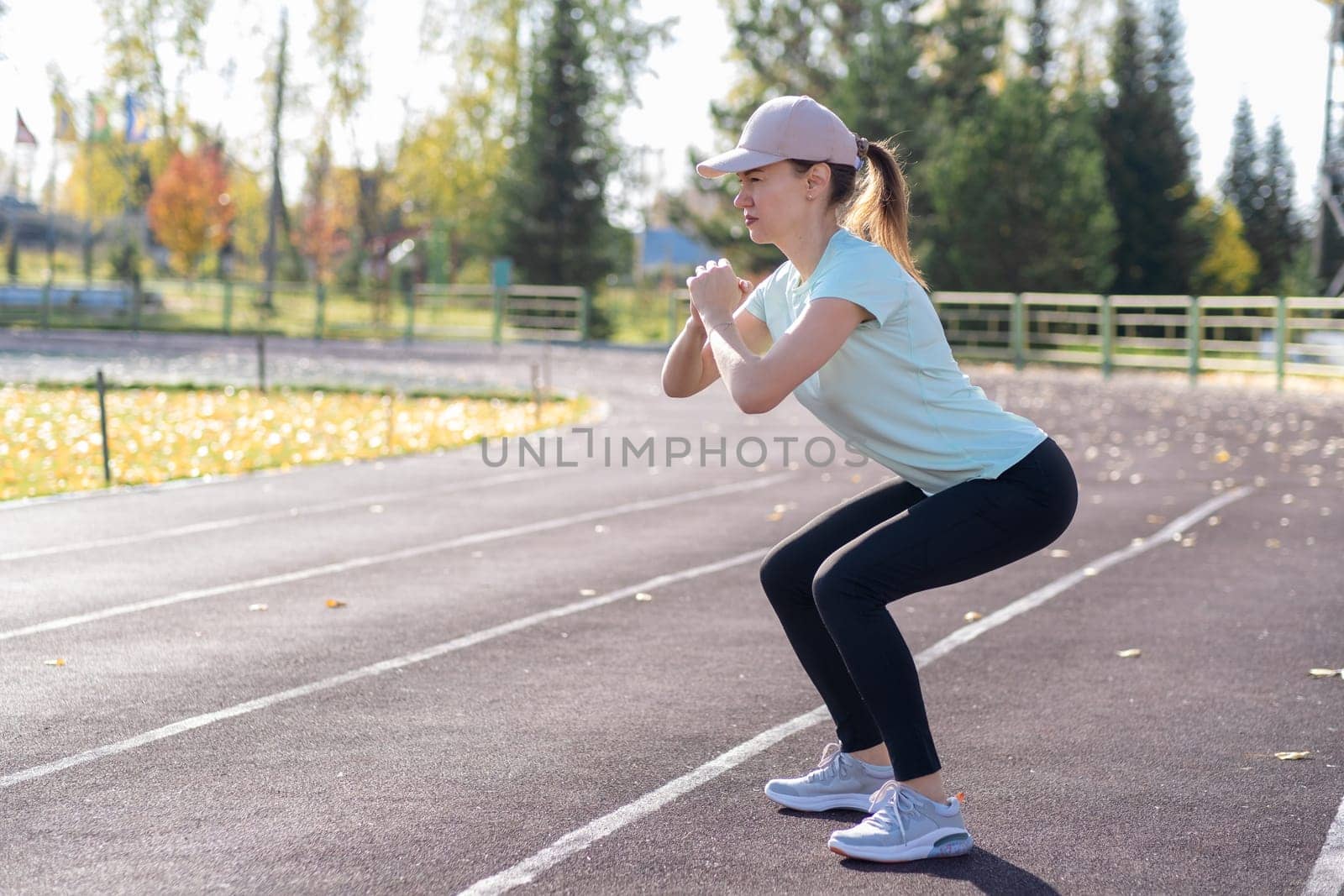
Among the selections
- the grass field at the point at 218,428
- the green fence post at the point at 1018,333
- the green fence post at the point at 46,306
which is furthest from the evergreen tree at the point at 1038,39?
the grass field at the point at 218,428

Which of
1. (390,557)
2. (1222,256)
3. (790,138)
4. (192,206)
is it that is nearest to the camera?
(790,138)

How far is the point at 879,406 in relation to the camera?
3875mm

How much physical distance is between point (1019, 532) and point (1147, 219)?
1946 inches

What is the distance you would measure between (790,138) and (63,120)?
48353 millimetres

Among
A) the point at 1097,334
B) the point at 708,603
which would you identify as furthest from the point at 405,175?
the point at 708,603

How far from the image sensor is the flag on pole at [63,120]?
1800 inches

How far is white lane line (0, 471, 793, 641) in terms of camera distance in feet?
22.9

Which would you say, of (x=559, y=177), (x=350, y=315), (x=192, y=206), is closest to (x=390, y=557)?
(x=559, y=177)

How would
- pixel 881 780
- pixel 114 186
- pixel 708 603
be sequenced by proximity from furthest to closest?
pixel 114 186 → pixel 708 603 → pixel 881 780

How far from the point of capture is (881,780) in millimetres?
4379

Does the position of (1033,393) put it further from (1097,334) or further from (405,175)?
(405,175)

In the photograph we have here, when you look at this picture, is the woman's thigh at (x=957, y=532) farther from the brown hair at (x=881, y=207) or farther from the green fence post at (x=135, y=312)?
the green fence post at (x=135, y=312)

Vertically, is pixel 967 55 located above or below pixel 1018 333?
above

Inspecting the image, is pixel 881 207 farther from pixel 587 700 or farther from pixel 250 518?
pixel 250 518
